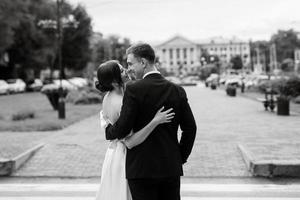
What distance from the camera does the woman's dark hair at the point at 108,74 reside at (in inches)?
168

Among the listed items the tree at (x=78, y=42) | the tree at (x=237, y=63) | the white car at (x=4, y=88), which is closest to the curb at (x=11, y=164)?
the white car at (x=4, y=88)

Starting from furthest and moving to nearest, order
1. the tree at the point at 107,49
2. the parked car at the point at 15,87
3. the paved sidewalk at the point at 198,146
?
the tree at the point at 107,49 → the parked car at the point at 15,87 → the paved sidewalk at the point at 198,146

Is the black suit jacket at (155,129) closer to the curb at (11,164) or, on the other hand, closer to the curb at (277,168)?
the curb at (277,168)

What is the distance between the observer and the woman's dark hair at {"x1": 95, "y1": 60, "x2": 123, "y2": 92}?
4.26 m

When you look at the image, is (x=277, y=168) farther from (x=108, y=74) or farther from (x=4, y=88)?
(x=4, y=88)

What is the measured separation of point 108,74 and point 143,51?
583mm

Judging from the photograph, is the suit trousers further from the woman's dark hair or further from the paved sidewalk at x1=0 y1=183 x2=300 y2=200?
the paved sidewalk at x1=0 y1=183 x2=300 y2=200

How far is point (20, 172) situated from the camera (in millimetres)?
9156

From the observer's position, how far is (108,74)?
14.0 feet

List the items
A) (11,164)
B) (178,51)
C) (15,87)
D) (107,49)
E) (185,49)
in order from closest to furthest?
(11,164)
(15,87)
(107,49)
(185,49)
(178,51)

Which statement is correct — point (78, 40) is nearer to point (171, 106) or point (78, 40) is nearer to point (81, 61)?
point (81, 61)

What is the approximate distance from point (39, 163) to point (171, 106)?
21.3 feet

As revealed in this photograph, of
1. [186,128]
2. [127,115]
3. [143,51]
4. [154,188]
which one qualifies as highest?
[143,51]

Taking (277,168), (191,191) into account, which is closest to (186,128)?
(191,191)
